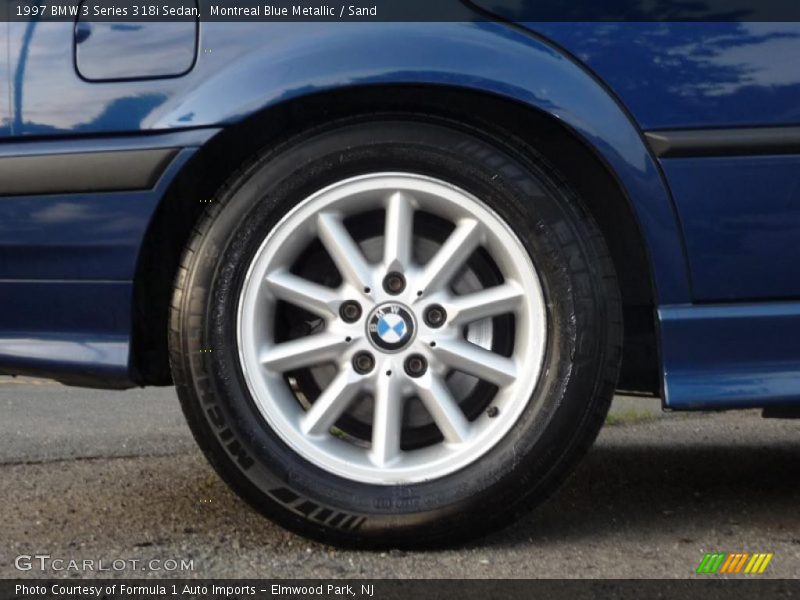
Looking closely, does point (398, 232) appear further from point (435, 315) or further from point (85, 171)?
point (85, 171)

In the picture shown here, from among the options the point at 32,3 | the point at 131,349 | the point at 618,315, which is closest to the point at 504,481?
the point at 618,315

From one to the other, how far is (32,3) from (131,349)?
0.70 meters

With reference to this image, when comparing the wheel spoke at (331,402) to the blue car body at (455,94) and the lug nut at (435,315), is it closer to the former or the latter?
the lug nut at (435,315)

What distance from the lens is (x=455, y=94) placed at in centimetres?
233

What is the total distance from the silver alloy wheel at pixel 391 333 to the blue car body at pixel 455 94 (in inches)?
8.8

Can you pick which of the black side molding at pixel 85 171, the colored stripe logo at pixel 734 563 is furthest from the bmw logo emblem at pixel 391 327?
the colored stripe logo at pixel 734 563

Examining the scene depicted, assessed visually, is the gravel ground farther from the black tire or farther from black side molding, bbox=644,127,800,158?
black side molding, bbox=644,127,800,158

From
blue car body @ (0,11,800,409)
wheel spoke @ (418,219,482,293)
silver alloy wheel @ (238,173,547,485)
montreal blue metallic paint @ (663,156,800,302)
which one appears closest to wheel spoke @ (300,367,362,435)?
silver alloy wheel @ (238,173,547,485)

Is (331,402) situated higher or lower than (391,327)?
lower

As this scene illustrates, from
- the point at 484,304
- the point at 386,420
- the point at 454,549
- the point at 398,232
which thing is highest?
the point at 398,232

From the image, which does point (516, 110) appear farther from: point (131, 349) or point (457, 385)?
point (131, 349)

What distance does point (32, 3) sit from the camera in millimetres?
2277

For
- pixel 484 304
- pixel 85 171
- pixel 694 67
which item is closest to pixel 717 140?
pixel 694 67

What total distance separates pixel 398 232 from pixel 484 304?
0.74 ft
